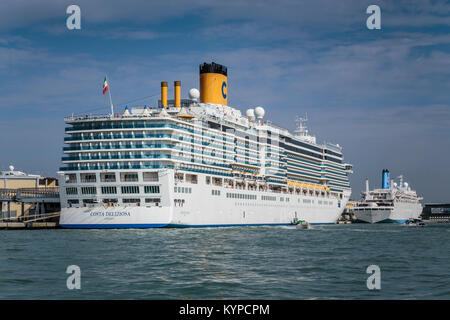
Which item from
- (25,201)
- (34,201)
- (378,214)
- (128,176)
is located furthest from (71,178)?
(378,214)

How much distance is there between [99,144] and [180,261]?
46121mm

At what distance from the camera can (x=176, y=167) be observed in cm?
7406

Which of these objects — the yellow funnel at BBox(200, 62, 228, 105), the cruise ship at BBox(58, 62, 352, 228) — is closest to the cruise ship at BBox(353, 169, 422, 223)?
the cruise ship at BBox(58, 62, 352, 228)

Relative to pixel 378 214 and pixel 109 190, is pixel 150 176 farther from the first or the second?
pixel 378 214

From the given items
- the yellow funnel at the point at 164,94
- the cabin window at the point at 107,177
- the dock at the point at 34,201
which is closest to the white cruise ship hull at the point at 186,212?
the cabin window at the point at 107,177

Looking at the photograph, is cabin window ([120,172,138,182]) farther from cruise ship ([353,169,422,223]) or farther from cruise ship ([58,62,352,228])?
cruise ship ([353,169,422,223])

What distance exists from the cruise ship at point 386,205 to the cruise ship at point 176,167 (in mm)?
58764

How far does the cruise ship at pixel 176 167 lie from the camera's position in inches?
2790

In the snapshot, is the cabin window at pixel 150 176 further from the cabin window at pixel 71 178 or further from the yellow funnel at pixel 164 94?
the yellow funnel at pixel 164 94

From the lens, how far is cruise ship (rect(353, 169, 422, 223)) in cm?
16012

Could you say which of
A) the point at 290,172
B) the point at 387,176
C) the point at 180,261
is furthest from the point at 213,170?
the point at 387,176

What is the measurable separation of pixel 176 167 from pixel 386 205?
106 m
